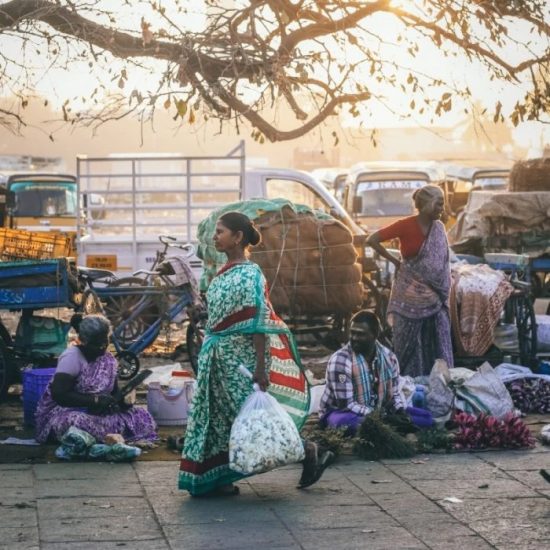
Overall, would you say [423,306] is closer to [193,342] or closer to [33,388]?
[193,342]

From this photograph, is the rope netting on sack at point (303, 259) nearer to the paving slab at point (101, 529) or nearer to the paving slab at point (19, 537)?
the paving slab at point (101, 529)

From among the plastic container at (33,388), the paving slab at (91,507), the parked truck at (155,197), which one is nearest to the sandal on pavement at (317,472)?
the paving slab at (91,507)

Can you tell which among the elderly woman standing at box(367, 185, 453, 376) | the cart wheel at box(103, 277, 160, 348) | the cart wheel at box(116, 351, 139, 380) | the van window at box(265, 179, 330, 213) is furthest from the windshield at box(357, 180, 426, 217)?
the elderly woman standing at box(367, 185, 453, 376)

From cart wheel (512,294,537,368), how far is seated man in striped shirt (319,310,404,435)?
9.55 feet

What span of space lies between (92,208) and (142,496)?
29.2 ft

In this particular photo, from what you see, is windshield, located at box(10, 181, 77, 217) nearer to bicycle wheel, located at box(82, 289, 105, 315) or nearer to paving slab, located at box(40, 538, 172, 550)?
bicycle wheel, located at box(82, 289, 105, 315)

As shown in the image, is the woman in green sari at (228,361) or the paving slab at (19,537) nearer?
the paving slab at (19,537)

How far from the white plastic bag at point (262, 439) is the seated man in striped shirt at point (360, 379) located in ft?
5.51

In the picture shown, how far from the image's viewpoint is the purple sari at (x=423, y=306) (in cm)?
988

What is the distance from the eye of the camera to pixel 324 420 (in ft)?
27.5

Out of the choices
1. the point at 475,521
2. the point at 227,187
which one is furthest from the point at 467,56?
the point at 227,187

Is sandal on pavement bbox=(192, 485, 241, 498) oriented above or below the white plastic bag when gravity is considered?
below

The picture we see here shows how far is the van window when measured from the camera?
16.8 metres

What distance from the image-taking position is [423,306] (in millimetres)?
9906
